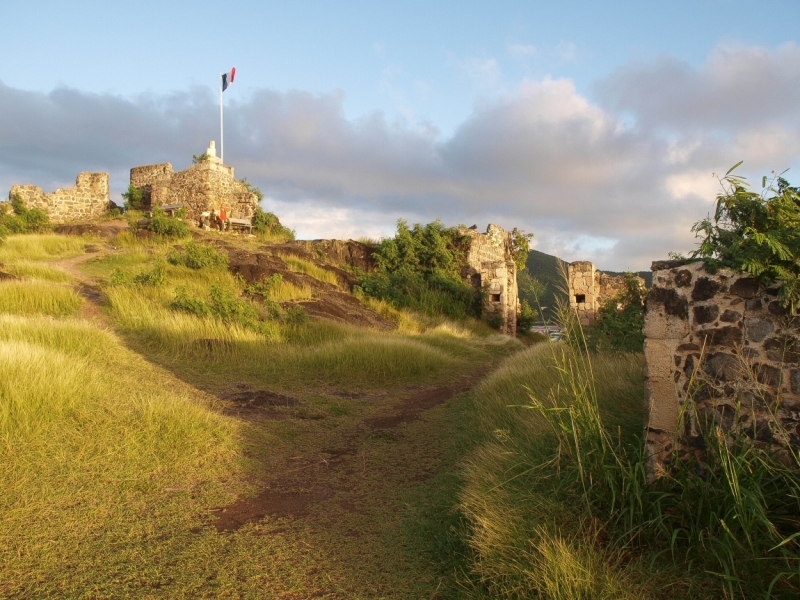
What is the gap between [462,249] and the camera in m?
20.7

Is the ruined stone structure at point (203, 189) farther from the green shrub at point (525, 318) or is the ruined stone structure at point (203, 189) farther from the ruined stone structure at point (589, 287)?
the ruined stone structure at point (589, 287)

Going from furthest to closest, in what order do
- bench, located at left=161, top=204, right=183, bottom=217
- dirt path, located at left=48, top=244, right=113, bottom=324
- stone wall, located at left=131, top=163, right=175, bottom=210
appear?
stone wall, located at left=131, top=163, right=175, bottom=210 → bench, located at left=161, top=204, right=183, bottom=217 → dirt path, located at left=48, top=244, right=113, bottom=324

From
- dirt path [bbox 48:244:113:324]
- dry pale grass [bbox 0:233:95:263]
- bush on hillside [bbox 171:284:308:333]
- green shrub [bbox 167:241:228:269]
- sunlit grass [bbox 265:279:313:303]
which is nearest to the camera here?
bush on hillside [bbox 171:284:308:333]

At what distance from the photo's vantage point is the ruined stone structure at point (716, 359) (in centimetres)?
346

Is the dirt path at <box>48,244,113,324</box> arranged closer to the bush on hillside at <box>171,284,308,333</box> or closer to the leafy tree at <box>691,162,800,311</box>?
the bush on hillside at <box>171,284,308,333</box>

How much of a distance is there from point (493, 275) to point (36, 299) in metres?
13.2

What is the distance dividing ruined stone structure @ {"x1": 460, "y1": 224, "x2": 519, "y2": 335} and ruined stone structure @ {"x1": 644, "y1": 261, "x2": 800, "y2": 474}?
596 inches

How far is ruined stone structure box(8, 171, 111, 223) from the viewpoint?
23266 mm

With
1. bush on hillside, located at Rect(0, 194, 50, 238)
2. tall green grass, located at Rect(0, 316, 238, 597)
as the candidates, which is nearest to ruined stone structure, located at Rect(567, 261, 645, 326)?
tall green grass, located at Rect(0, 316, 238, 597)

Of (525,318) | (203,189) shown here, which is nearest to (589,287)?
(525,318)

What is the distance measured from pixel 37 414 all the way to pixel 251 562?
3.02m

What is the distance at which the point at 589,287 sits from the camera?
60.0 feet

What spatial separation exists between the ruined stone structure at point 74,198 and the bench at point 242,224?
6.41 m

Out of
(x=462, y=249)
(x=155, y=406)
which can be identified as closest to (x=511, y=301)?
(x=462, y=249)
